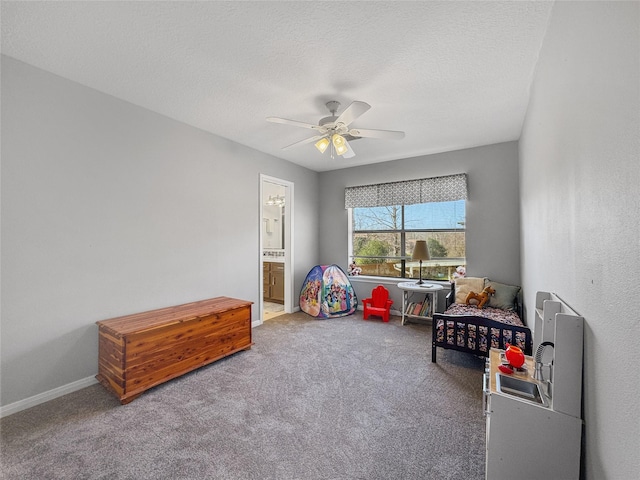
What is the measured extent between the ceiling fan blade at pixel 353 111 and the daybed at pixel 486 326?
6.93ft

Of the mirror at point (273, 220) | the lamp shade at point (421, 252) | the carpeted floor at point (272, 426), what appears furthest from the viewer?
the mirror at point (273, 220)

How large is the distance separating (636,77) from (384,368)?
2.64 meters

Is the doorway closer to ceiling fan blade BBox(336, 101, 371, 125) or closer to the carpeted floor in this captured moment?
the carpeted floor

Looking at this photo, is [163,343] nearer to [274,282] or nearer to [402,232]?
[274,282]

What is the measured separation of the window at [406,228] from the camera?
168 inches

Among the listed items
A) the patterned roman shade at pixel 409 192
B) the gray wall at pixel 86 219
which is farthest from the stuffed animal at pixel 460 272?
the gray wall at pixel 86 219

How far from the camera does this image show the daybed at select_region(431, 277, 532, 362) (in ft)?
8.36

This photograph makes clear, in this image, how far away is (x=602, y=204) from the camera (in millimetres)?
971

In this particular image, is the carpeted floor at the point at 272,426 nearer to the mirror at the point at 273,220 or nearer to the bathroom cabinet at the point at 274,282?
the bathroom cabinet at the point at 274,282

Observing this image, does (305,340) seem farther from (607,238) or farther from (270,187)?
(270,187)

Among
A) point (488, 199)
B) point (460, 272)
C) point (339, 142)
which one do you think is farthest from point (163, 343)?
point (488, 199)

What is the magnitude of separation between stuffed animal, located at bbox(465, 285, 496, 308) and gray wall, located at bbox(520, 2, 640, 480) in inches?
77.3

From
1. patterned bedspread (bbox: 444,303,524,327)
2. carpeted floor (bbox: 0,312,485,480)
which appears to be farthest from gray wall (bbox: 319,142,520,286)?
carpeted floor (bbox: 0,312,485,480)

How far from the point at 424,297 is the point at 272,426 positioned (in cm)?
A: 317
